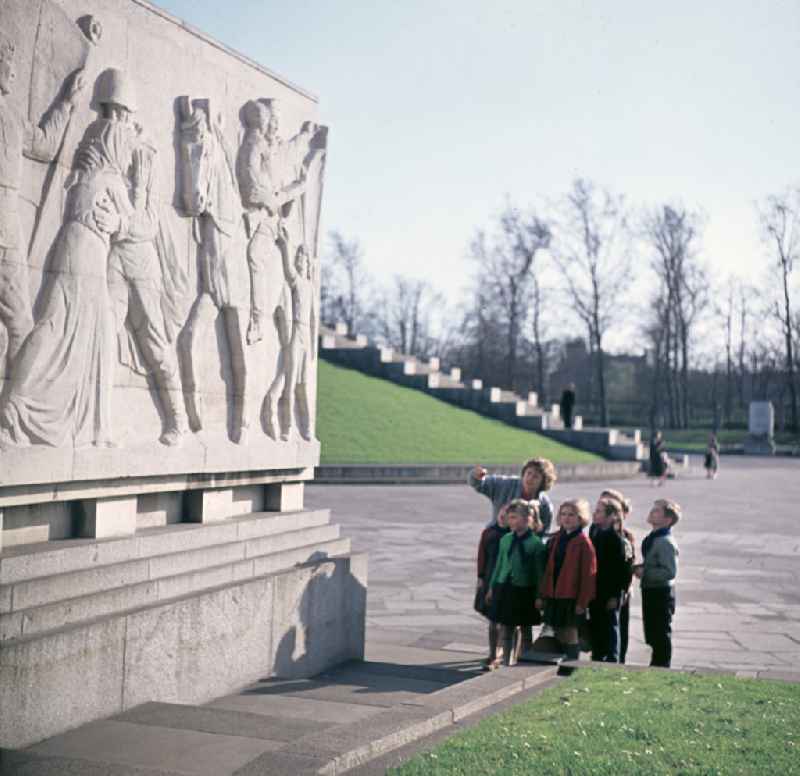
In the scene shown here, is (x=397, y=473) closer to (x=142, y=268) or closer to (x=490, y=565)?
(x=490, y=565)

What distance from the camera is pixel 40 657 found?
212 inches

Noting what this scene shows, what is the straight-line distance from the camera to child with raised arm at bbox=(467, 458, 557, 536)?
8.06 meters

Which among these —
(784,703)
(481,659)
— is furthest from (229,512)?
(784,703)

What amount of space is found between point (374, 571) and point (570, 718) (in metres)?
7.30

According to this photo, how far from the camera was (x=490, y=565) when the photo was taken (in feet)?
26.3

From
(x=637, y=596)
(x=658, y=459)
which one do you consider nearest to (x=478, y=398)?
(x=658, y=459)

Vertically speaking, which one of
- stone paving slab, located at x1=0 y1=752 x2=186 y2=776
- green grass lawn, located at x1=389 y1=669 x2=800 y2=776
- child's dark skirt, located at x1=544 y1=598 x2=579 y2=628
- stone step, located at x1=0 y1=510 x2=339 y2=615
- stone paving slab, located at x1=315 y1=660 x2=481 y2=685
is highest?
stone step, located at x1=0 y1=510 x2=339 y2=615

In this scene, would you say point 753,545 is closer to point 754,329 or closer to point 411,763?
point 411,763

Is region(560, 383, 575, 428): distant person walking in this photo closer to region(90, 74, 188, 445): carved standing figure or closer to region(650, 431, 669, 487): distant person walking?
region(650, 431, 669, 487): distant person walking

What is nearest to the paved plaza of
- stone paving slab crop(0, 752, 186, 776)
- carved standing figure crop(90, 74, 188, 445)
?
carved standing figure crop(90, 74, 188, 445)

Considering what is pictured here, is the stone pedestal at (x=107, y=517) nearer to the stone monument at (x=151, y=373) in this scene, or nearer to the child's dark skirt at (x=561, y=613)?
the stone monument at (x=151, y=373)

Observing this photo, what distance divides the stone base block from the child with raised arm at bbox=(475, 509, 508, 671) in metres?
1.17

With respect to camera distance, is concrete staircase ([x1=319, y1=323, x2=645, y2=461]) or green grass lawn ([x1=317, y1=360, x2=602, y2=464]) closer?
green grass lawn ([x1=317, y1=360, x2=602, y2=464])

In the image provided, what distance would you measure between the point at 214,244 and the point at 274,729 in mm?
3498
